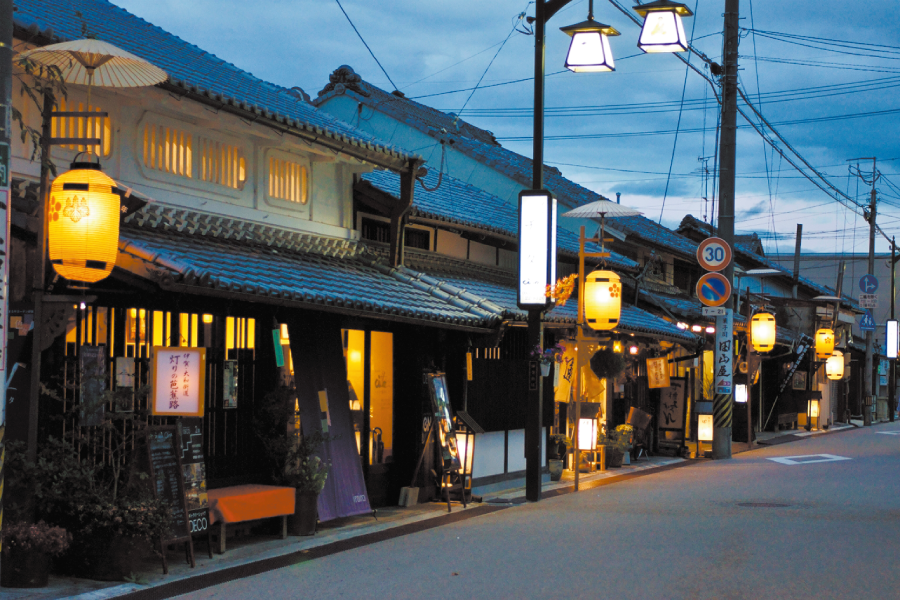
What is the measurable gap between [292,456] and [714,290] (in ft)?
58.4

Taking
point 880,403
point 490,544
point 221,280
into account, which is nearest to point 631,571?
point 490,544

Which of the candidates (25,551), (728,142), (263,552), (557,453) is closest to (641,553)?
(263,552)

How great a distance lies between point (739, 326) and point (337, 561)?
2810 centimetres

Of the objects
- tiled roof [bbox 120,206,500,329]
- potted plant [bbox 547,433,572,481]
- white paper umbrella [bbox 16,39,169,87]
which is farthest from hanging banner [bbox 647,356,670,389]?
white paper umbrella [bbox 16,39,169,87]

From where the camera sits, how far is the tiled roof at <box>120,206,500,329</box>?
426 inches

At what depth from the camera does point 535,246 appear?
18188mm

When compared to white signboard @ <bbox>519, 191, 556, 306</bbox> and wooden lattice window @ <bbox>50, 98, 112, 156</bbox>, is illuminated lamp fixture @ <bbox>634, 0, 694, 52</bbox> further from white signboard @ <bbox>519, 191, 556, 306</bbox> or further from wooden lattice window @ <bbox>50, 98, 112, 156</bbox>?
wooden lattice window @ <bbox>50, 98, 112, 156</bbox>

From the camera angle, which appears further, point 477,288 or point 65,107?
point 477,288

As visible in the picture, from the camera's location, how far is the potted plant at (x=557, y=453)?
73.2 feet

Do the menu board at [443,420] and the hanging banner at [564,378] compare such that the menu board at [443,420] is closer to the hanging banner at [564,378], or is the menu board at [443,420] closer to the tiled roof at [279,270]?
the tiled roof at [279,270]

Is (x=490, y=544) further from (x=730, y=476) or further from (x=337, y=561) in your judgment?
(x=730, y=476)

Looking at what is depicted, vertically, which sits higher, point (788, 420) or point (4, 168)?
point (4, 168)

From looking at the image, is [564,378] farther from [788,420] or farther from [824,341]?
[788,420]

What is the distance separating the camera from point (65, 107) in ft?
38.7
